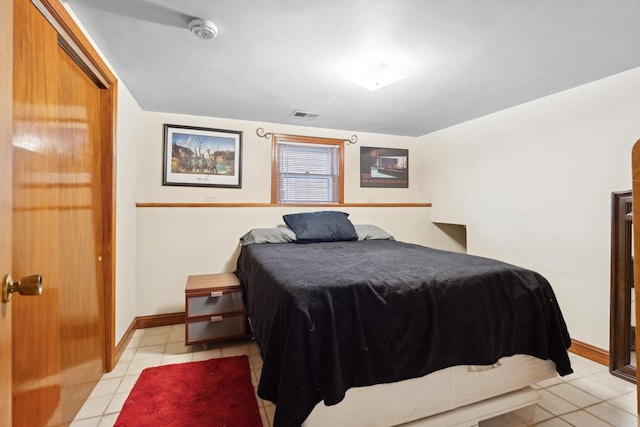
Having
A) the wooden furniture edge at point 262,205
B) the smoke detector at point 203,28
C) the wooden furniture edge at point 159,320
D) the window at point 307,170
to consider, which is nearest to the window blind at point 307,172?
the window at point 307,170

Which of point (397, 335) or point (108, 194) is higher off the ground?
point (108, 194)

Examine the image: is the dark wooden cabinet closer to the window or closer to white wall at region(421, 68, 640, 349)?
white wall at region(421, 68, 640, 349)

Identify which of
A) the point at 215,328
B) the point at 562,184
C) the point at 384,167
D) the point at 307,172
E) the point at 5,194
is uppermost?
the point at 384,167

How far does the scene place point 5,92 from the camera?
80cm

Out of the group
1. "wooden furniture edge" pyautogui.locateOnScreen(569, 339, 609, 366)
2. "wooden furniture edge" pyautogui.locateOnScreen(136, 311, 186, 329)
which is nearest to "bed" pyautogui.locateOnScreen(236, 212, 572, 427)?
"wooden furniture edge" pyautogui.locateOnScreen(569, 339, 609, 366)

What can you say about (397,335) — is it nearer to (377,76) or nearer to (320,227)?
(377,76)

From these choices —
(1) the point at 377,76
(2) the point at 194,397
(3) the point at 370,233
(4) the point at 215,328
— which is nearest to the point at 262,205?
(3) the point at 370,233

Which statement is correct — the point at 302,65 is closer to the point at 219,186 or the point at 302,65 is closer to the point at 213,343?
the point at 219,186

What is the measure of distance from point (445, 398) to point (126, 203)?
109 inches

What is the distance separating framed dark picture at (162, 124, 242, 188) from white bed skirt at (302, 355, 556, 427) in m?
2.65

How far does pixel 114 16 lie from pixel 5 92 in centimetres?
120

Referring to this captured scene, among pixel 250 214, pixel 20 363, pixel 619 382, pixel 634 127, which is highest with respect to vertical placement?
pixel 634 127

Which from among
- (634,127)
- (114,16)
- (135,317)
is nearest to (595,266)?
(634,127)

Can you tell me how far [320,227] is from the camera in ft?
11.0
